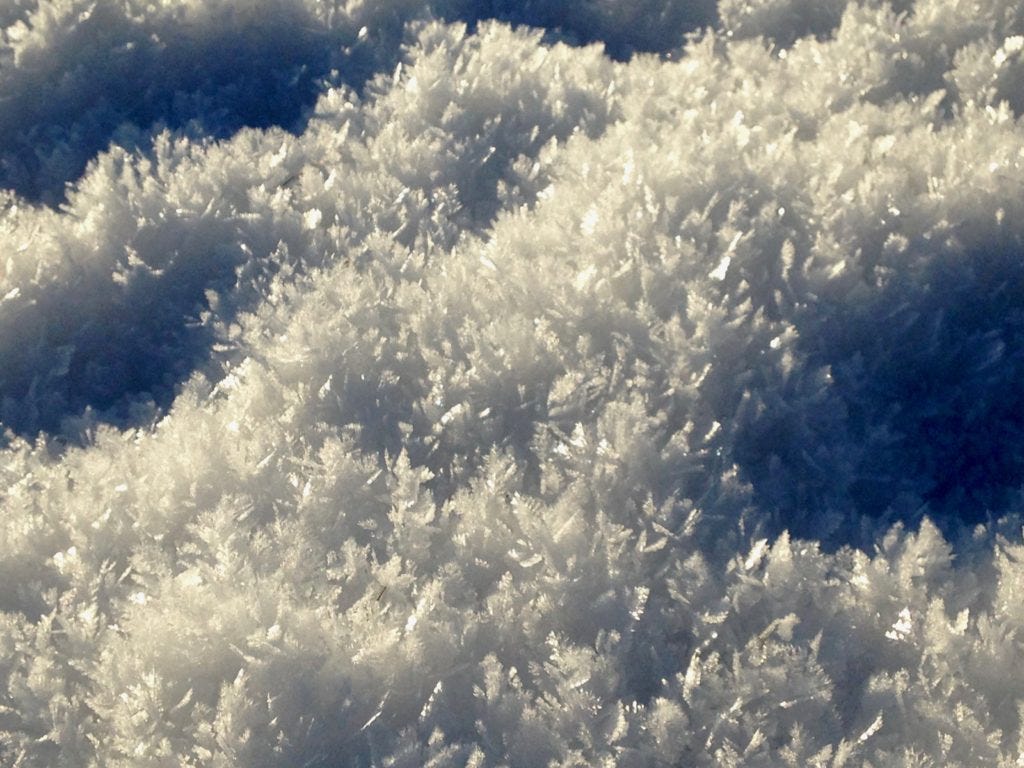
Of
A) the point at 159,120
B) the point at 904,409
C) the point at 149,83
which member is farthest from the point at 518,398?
the point at 149,83

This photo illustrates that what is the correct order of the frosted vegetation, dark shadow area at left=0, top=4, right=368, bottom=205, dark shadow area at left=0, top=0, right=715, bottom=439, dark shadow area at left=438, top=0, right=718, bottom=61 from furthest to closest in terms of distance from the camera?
dark shadow area at left=438, top=0, right=718, bottom=61 → dark shadow area at left=0, top=4, right=368, bottom=205 → dark shadow area at left=0, top=0, right=715, bottom=439 → the frosted vegetation

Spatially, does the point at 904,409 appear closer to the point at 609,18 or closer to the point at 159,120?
the point at 609,18

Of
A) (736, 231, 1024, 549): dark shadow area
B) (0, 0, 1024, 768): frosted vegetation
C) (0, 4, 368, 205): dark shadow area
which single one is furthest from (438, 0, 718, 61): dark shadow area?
(736, 231, 1024, 549): dark shadow area

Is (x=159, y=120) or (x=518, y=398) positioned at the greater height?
(x=159, y=120)

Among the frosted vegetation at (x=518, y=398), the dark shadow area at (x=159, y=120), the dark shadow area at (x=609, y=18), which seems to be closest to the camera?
the frosted vegetation at (x=518, y=398)

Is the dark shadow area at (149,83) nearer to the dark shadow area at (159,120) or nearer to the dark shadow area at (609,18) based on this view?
the dark shadow area at (159,120)

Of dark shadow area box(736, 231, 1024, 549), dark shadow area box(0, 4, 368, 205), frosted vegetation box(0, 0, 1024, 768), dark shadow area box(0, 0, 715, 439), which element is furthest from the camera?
dark shadow area box(0, 4, 368, 205)

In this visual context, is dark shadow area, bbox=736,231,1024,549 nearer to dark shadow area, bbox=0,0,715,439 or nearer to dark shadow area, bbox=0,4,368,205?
dark shadow area, bbox=0,0,715,439

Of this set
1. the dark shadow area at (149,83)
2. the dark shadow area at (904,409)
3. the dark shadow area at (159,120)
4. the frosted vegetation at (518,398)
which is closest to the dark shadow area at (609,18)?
the dark shadow area at (159,120)

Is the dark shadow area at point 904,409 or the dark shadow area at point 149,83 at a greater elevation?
the dark shadow area at point 149,83

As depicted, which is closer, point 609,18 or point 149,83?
point 149,83
